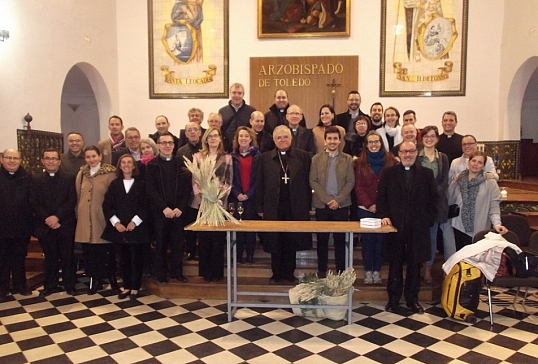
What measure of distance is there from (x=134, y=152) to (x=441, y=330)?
3.70m

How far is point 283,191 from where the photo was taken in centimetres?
446

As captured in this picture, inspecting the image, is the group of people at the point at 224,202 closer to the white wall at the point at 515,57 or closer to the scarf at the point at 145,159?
the scarf at the point at 145,159

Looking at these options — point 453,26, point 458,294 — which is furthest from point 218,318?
point 453,26

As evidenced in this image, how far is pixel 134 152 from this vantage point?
5164 mm

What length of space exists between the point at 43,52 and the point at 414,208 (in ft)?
18.3

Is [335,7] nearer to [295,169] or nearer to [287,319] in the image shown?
[295,169]

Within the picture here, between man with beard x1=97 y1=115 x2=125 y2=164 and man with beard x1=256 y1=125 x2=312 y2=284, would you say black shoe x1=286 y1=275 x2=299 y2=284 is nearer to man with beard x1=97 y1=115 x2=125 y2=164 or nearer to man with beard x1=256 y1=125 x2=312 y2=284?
man with beard x1=256 y1=125 x2=312 y2=284

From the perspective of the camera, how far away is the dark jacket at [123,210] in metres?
4.49

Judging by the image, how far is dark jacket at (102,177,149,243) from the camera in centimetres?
449

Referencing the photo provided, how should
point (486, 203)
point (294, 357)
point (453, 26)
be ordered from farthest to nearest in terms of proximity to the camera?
point (453, 26)
point (486, 203)
point (294, 357)

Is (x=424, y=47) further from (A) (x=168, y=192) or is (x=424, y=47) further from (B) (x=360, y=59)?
(A) (x=168, y=192)

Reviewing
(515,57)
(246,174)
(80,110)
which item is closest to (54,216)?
(246,174)

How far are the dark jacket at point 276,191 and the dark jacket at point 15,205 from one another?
2396 mm

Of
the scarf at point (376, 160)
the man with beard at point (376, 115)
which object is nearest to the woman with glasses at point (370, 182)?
the scarf at point (376, 160)
